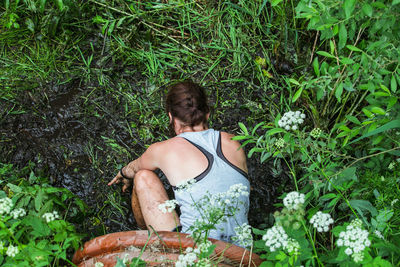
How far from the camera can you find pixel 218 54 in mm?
3062

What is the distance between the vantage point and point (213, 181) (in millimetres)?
1937

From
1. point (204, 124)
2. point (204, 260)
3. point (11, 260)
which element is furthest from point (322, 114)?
point (11, 260)

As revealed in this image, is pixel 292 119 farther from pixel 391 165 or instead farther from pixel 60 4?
pixel 60 4

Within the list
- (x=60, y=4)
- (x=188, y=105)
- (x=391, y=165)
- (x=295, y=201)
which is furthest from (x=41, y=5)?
(x=391, y=165)

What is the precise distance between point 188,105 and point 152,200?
62cm

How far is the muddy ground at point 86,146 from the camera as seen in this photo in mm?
2586

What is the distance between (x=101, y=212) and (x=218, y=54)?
1584 mm

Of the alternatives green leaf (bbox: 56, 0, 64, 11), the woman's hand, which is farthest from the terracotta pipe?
green leaf (bbox: 56, 0, 64, 11)

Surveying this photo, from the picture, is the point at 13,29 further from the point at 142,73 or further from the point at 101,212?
the point at 101,212

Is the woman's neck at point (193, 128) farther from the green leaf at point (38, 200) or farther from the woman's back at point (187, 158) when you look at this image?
the green leaf at point (38, 200)

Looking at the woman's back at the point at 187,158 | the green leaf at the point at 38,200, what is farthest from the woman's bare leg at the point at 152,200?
the green leaf at the point at 38,200

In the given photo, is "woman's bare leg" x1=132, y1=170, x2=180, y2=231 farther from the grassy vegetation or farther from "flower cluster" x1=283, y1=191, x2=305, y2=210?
"flower cluster" x1=283, y1=191, x2=305, y2=210

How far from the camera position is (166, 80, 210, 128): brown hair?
2.17m

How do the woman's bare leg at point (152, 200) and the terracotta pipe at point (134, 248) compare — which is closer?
the terracotta pipe at point (134, 248)
